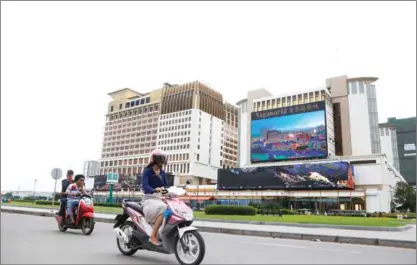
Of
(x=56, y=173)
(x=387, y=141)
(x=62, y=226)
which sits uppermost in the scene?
(x=387, y=141)

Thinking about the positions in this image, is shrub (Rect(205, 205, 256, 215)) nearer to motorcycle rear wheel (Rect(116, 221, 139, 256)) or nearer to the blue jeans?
the blue jeans

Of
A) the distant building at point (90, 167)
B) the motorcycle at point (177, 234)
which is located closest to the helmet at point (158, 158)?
the motorcycle at point (177, 234)

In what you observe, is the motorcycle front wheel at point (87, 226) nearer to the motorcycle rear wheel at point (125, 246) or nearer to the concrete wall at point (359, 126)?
the motorcycle rear wheel at point (125, 246)

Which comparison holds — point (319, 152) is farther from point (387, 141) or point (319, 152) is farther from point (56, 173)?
point (56, 173)

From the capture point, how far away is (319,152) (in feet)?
247

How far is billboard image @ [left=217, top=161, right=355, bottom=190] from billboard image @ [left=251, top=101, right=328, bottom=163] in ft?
29.2

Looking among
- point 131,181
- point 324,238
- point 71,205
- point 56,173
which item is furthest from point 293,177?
point 71,205

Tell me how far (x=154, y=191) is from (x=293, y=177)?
65.3 m

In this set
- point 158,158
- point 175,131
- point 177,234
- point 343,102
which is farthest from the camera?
point 175,131

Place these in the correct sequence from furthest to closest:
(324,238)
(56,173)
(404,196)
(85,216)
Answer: (404,196) < (56,173) < (324,238) < (85,216)

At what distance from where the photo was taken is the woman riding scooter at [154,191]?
5379 millimetres

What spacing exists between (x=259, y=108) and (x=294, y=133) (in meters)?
24.7

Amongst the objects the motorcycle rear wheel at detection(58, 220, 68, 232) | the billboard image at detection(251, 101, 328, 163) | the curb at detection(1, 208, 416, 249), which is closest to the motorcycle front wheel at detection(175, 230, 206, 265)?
the motorcycle rear wheel at detection(58, 220, 68, 232)

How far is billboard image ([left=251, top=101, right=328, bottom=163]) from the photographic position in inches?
3007
